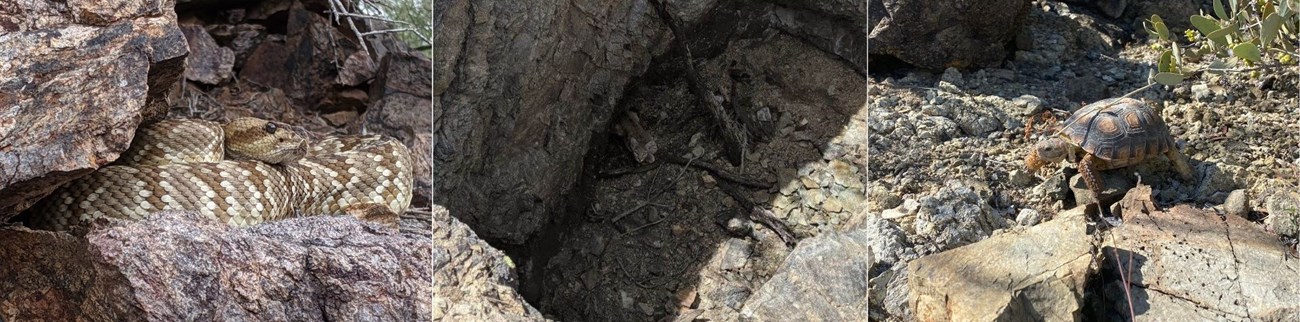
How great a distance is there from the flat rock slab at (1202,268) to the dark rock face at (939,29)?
4.96 feet

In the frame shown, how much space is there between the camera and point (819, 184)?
5.41 ft

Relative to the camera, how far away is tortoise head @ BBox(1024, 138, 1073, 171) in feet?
13.9

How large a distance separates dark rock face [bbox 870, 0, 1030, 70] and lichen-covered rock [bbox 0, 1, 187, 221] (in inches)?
152

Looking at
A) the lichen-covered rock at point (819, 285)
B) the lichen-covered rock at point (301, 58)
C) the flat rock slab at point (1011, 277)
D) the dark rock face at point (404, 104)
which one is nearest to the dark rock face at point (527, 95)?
the lichen-covered rock at point (819, 285)

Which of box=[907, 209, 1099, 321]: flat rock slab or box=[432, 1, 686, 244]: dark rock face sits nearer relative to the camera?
box=[432, 1, 686, 244]: dark rock face

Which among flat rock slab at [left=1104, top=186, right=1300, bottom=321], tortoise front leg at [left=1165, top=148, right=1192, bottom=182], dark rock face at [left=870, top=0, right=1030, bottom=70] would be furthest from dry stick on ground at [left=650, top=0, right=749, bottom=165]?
dark rock face at [left=870, top=0, right=1030, bottom=70]

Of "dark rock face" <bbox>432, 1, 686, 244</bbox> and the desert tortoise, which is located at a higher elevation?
"dark rock face" <bbox>432, 1, 686, 244</bbox>

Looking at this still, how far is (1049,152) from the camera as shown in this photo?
13.9 ft

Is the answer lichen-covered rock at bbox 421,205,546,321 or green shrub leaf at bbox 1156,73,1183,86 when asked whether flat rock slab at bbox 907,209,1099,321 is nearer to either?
green shrub leaf at bbox 1156,73,1183,86

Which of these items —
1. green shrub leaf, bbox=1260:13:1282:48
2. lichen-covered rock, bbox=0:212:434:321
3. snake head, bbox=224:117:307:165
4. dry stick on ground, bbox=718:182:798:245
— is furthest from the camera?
green shrub leaf, bbox=1260:13:1282:48

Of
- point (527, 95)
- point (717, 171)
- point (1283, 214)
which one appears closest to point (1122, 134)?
point (1283, 214)

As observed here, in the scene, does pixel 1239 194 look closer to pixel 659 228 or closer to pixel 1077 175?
pixel 1077 175

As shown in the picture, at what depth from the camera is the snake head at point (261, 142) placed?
7.32 ft

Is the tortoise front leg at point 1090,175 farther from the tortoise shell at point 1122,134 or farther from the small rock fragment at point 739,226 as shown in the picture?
the small rock fragment at point 739,226
